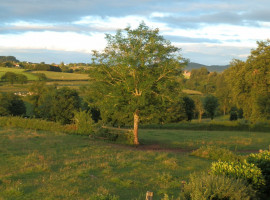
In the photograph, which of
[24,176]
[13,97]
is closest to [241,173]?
[24,176]

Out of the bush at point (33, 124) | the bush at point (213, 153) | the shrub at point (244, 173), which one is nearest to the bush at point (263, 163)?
the shrub at point (244, 173)

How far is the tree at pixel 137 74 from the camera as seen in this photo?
76.2 feet

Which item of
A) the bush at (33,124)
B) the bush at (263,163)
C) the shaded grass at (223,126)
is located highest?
the bush at (263,163)

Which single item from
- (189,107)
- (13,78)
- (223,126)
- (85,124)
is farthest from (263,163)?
(13,78)

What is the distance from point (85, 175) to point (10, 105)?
62.3 metres

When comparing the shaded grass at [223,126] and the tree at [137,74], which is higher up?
the tree at [137,74]

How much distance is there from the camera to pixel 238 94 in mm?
37625

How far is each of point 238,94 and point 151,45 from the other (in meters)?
19.7

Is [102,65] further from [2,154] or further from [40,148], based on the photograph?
[2,154]

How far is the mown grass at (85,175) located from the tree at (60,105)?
149 ft

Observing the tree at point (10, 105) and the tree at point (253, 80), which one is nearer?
the tree at point (253, 80)

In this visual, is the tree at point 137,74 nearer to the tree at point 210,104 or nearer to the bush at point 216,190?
the bush at point 216,190

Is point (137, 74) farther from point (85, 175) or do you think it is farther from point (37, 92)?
point (37, 92)

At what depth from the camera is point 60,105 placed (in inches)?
2522
